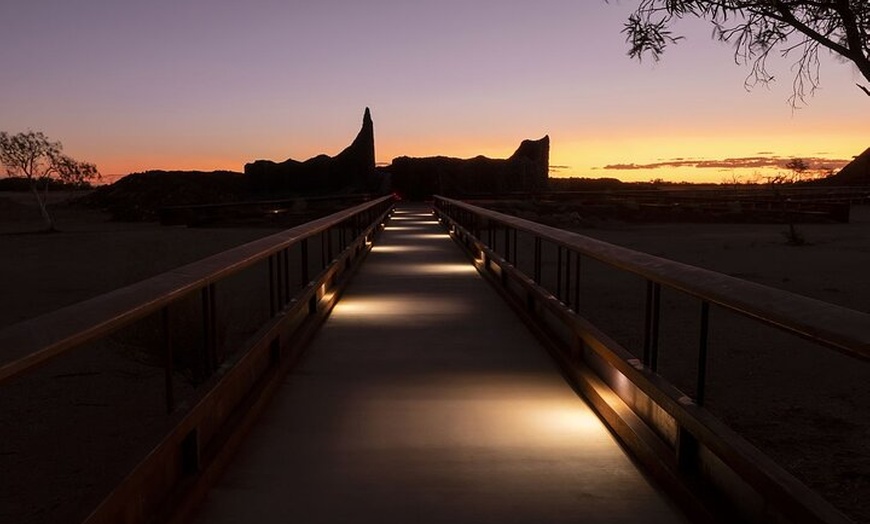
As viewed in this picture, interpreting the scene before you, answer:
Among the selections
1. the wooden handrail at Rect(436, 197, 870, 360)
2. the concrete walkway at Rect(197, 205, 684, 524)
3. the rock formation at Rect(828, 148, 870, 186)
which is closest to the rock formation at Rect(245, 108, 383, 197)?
the rock formation at Rect(828, 148, 870, 186)

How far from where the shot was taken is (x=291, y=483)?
3707 millimetres

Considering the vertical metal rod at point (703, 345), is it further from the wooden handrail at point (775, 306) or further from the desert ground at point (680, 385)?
the desert ground at point (680, 385)

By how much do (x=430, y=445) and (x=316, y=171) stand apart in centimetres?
12593

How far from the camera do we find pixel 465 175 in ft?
348

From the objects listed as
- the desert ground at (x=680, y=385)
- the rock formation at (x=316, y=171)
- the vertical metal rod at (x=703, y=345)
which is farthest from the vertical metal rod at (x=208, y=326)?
the rock formation at (x=316, y=171)

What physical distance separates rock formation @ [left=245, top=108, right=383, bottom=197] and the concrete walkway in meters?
117

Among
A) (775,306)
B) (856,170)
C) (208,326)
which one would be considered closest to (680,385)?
(208,326)

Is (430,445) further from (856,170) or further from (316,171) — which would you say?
(856,170)

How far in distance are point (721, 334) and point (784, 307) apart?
7.75m

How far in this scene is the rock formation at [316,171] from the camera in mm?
123750

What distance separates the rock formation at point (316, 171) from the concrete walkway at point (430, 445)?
11680cm

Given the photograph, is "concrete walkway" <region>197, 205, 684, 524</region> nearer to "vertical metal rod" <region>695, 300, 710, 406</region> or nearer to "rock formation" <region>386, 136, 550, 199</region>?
"vertical metal rod" <region>695, 300, 710, 406</region>

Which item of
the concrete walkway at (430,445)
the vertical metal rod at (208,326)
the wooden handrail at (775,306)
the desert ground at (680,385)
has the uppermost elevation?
the wooden handrail at (775,306)

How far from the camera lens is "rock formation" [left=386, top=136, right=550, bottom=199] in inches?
3947
